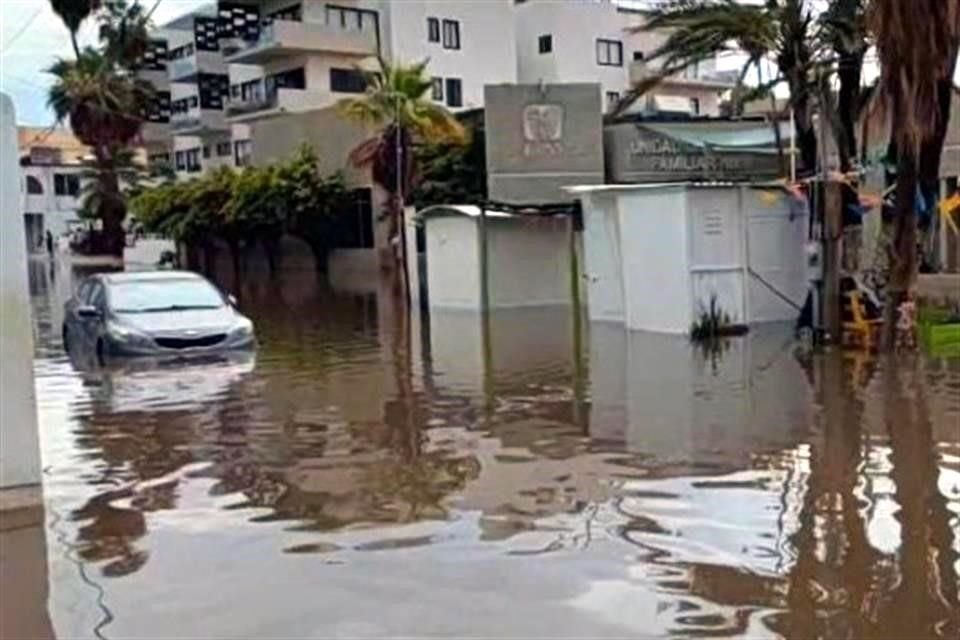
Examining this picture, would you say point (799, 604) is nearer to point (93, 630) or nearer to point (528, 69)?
point (93, 630)

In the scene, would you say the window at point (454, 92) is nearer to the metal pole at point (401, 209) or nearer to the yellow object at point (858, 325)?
the metal pole at point (401, 209)

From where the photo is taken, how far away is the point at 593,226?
2258cm

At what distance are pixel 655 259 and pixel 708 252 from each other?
0.90 m

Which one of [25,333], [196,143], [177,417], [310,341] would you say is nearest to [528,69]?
[196,143]

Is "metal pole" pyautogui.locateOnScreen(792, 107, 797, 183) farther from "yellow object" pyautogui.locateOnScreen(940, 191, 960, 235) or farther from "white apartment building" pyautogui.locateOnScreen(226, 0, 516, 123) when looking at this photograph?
"white apartment building" pyautogui.locateOnScreen(226, 0, 516, 123)

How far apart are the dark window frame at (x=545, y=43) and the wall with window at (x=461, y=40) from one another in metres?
2.97

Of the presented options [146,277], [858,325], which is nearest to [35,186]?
[146,277]

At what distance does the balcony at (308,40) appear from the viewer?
Result: 55.4m

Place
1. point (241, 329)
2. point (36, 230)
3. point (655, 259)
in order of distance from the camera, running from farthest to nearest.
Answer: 1. point (36, 230)
2. point (655, 259)
3. point (241, 329)

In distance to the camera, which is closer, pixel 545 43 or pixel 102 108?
pixel 102 108

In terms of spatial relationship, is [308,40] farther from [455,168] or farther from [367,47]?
[455,168]

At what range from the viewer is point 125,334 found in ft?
59.6

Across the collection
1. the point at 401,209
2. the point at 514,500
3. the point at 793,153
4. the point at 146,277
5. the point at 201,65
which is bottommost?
the point at 514,500

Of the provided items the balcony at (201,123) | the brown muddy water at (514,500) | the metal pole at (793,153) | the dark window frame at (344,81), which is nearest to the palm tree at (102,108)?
the balcony at (201,123)
